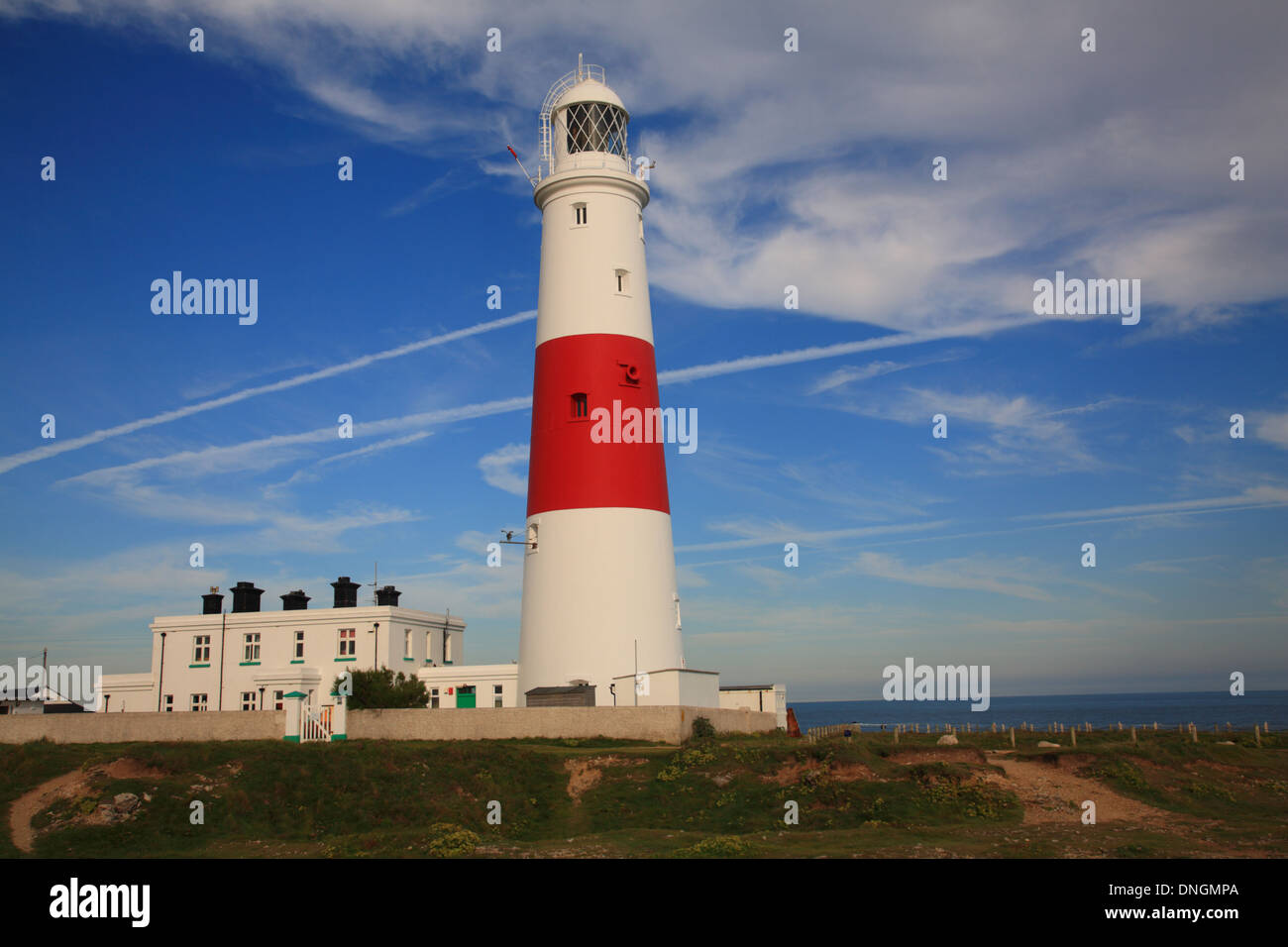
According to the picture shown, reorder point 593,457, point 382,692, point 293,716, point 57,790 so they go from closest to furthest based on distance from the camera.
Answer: point 57,790
point 293,716
point 593,457
point 382,692

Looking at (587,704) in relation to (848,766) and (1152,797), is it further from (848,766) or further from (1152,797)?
(1152,797)

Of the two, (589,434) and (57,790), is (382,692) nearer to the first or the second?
(589,434)

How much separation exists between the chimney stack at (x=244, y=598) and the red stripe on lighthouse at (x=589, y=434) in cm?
1737

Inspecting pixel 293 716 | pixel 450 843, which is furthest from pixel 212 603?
pixel 450 843

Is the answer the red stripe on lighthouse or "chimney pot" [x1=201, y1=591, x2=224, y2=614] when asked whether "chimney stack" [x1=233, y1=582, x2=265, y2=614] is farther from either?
the red stripe on lighthouse

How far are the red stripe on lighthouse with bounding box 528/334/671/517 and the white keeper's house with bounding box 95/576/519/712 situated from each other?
9158 millimetres

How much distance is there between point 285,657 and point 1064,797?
3238 cm

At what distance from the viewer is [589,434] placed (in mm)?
37688

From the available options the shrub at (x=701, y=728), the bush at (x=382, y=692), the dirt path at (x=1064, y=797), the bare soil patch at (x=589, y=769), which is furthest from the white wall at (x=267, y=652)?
the dirt path at (x=1064, y=797)

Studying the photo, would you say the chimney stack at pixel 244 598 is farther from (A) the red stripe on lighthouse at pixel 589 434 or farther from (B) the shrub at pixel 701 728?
(B) the shrub at pixel 701 728
